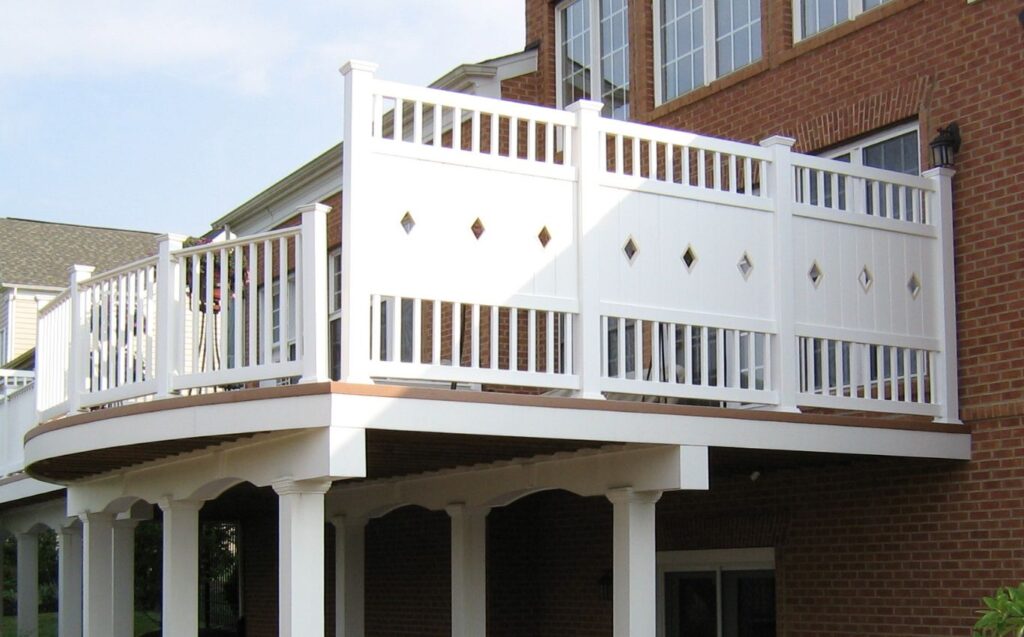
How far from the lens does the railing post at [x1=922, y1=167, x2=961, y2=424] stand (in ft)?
35.1

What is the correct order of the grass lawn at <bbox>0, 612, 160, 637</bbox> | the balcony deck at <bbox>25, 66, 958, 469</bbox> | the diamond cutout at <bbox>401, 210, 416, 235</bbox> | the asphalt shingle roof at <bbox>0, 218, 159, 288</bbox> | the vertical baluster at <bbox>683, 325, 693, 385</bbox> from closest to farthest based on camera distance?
the balcony deck at <bbox>25, 66, 958, 469</bbox> < the diamond cutout at <bbox>401, 210, 416, 235</bbox> < the vertical baluster at <bbox>683, 325, 693, 385</bbox> < the grass lawn at <bbox>0, 612, 160, 637</bbox> < the asphalt shingle roof at <bbox>0, 218, 159, 288</bbox>

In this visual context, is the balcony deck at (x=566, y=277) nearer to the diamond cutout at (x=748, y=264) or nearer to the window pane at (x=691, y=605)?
the diamond cutout at (x=748, y=264)

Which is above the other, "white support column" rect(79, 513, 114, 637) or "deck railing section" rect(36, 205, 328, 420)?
"deck railing section" rect(36, 205, 328, 420)

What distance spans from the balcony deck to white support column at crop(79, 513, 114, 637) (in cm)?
142

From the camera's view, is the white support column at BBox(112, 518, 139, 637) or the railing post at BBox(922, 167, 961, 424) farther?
the white support column at BBox(112, 518, 139, 637)

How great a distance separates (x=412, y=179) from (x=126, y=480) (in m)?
4.30

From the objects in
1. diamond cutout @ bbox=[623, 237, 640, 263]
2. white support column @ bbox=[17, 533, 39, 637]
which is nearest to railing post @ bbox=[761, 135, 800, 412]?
diamond cutout @ bbox=[623, 237, 640, 263]

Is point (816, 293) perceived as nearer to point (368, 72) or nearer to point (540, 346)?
point (368, 72)

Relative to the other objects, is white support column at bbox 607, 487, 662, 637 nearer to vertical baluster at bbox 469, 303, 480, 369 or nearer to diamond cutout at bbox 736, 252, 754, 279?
diamond cutout at bbox 736, 252, 754, 279

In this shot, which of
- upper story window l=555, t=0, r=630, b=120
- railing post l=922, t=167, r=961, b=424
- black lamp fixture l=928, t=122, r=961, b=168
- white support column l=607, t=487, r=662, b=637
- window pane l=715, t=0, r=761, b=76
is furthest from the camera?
upper story window l=555, t=0, r=630, b=120

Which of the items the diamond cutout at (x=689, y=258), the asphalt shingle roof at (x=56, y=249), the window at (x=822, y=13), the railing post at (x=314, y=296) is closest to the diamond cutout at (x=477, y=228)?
the railing post at (x=314, y=296)

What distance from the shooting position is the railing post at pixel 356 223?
8.38 metres

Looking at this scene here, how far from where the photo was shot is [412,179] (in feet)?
28.9

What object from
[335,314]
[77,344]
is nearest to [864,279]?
[77,344]
